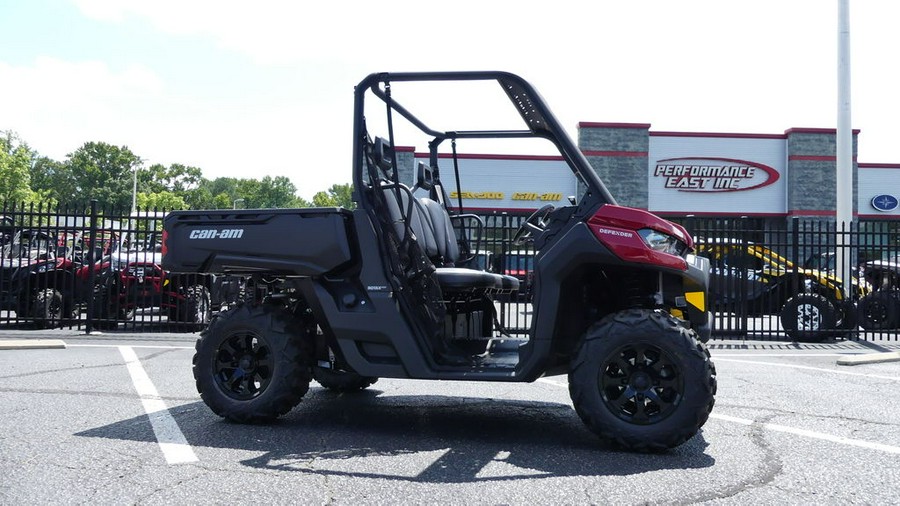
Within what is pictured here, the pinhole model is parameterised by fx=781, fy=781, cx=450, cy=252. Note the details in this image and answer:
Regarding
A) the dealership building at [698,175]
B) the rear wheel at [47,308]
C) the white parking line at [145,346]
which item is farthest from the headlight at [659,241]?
the dealership building at [698,175]

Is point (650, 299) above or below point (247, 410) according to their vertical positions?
above

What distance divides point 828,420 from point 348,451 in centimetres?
330

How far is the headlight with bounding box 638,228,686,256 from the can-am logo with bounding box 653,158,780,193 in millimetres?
30223

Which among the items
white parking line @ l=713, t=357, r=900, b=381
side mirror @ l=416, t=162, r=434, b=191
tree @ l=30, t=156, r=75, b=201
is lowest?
white parking line @ l=713, t=357, r=900, b=381

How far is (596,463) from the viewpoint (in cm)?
401

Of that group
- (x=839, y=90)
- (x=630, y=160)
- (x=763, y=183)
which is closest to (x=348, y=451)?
(x=839, y=90)

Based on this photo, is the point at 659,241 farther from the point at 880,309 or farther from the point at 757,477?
the point at 880,309

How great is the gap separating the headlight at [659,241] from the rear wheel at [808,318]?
29.7 feet

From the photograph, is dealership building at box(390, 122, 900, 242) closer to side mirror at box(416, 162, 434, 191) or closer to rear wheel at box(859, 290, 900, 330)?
rear wheel at box(859, 290, 900, 330)

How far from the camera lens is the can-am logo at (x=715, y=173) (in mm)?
33438

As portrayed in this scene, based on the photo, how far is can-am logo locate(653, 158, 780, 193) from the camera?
3344 cm

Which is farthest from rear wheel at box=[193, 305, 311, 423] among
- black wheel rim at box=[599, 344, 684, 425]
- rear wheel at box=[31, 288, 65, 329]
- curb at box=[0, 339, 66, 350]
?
rear wheel at box=[31, 288, 65, 329]

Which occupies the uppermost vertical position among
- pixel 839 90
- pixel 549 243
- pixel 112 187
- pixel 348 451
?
pixel 112 187

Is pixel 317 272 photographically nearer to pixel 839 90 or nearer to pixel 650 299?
pixel 650 299
